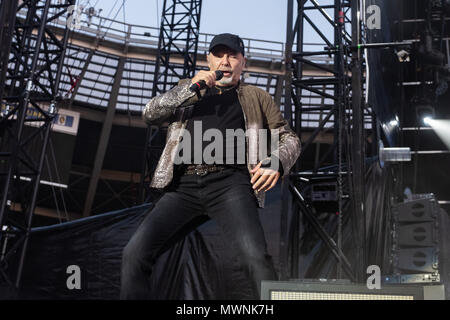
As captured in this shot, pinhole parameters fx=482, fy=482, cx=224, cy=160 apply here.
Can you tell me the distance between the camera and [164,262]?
650cm

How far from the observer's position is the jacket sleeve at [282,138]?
222 centimetres

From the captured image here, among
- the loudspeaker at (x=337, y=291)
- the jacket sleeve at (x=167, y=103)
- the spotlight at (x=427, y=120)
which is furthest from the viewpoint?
the spotlight at (x=427, y=120)

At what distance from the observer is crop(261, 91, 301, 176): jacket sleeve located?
2219 mm

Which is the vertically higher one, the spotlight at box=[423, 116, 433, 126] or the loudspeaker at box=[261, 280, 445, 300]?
the spotlight at box=[423, 116, 433, 126]

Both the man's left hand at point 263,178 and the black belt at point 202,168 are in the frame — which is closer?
the man's left hand at point 263,178

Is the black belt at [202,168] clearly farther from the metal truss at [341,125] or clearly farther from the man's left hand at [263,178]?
the metal truss at [341,125]

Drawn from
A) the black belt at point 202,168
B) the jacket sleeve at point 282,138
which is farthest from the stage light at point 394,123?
the black belt at point 202,168

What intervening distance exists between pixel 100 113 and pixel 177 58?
450 centimetres

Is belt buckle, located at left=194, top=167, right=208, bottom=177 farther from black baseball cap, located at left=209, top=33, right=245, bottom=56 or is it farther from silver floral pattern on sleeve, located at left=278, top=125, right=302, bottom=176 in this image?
black baseball cap, located at left=209, top=33, right=245, bottom=56

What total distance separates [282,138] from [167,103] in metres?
0.59

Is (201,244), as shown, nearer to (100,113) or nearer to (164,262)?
(164,262)

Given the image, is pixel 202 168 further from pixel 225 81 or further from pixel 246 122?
pixel 225 81

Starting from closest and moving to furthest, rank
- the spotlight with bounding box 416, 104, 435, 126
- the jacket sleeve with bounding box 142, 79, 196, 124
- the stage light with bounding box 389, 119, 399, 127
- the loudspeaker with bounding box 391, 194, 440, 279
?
the jacket sleeve with bounding box 142, 79, 196, 124 < the loudspeaker with bounding box 391, 194, 440, 279 < the stage light with bounding box 389, 119, 399, 127 < the spotlight with bounding box 416, 104, 435, 126

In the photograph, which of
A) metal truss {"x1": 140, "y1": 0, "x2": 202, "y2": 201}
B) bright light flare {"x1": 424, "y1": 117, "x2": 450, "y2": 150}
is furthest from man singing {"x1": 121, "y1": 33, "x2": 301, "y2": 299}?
metal truss {"x1": 140, "y1": 0, "x2": 202, "y2": 201}
